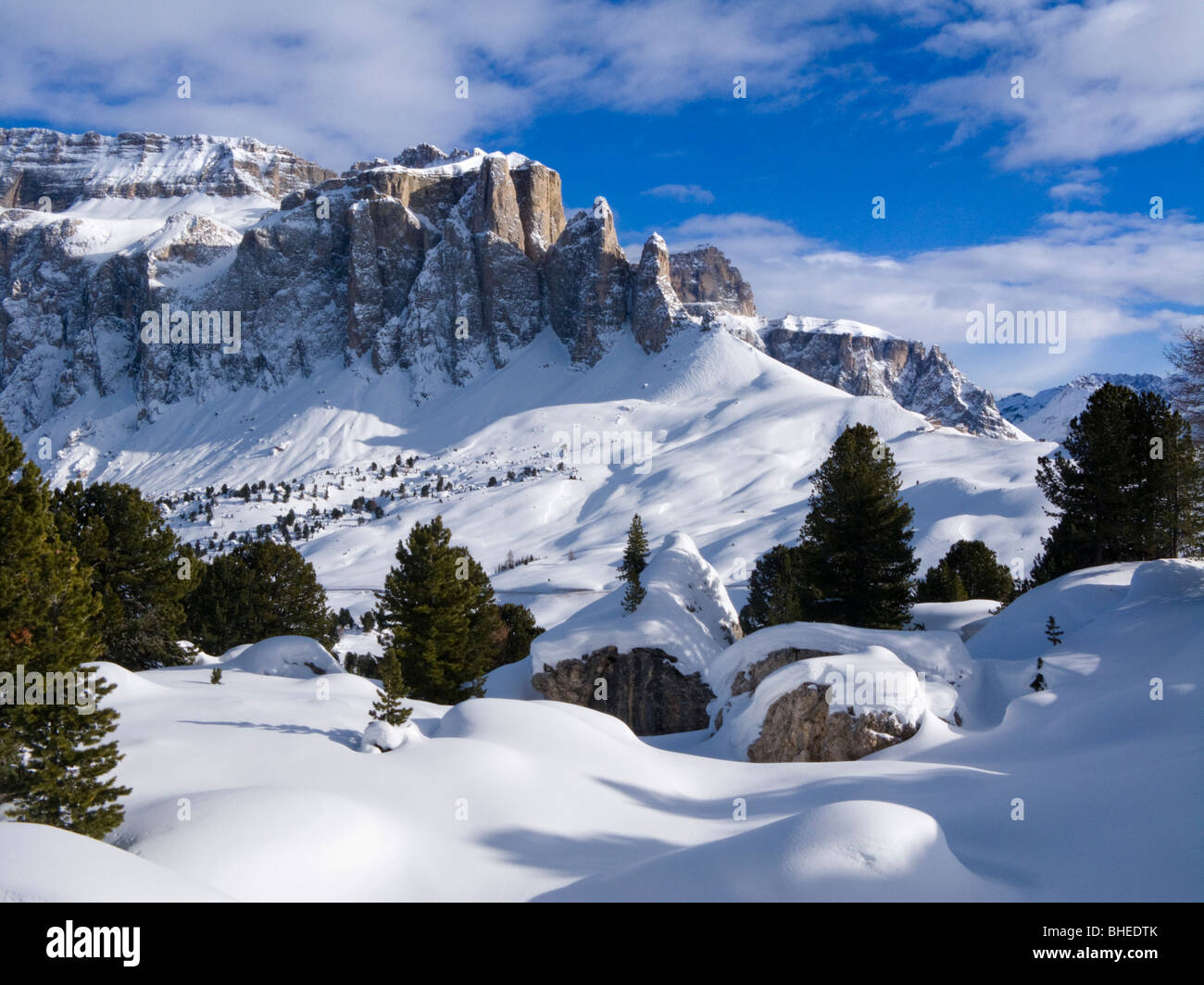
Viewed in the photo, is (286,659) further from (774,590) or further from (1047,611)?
(774,590)

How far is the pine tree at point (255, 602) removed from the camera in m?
42.5

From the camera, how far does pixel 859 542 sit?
3125 centimetres

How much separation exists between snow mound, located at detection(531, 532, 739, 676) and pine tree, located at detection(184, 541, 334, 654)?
804 inches

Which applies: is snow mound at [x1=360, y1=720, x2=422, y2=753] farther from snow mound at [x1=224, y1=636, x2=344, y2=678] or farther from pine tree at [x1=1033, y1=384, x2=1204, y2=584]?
pine tree at [x1=1033, y1=384, x2=1204, y2=584]

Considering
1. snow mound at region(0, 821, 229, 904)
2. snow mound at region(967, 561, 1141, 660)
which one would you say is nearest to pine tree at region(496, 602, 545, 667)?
snow mound at region(967, 561, 1141, 660)

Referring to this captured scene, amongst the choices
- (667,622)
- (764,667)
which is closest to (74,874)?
(764,667)

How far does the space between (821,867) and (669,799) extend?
7.16m

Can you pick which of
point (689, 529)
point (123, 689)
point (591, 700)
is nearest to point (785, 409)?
point (689, 529)

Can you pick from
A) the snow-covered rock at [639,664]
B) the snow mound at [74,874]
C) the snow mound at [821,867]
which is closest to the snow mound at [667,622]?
the snow-covered rock at [639,664]

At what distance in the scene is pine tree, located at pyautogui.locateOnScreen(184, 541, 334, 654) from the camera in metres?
42.5

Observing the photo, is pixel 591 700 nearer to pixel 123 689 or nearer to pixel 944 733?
pixel 944 733

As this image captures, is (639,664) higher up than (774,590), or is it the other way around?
(774,590)

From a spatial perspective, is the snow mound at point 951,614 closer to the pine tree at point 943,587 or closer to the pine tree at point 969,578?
the pine tree at point 943,587
